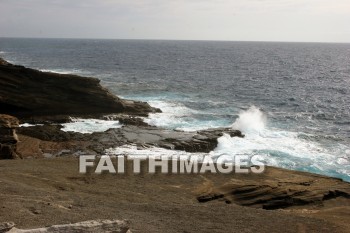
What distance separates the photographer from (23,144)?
3244 cm

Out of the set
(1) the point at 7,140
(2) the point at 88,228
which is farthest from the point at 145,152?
(2) the point at 88,228

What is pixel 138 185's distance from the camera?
2258 centimetres

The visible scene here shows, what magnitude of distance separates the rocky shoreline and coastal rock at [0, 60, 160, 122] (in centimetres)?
13

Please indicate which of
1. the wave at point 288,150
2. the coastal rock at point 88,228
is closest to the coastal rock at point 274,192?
the wave at point 288,150

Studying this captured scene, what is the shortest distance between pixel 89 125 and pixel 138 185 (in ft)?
64.6

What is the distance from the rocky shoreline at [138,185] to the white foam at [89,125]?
1.05 metres

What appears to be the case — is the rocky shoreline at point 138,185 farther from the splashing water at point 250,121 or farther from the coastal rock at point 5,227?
the splashing water at point 250,121

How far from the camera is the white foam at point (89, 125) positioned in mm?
38841

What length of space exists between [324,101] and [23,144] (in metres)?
50.5

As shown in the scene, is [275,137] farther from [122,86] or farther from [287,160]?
[122,86]

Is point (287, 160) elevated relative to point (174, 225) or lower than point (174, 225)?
lower

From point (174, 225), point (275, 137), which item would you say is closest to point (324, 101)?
point (275, 137)

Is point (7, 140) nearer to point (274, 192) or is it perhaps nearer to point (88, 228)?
point (88, 228)

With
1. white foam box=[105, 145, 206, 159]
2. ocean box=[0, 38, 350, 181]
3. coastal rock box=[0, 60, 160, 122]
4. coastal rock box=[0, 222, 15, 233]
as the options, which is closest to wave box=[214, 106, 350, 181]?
ocean box=[0, 38, 350, 181]
